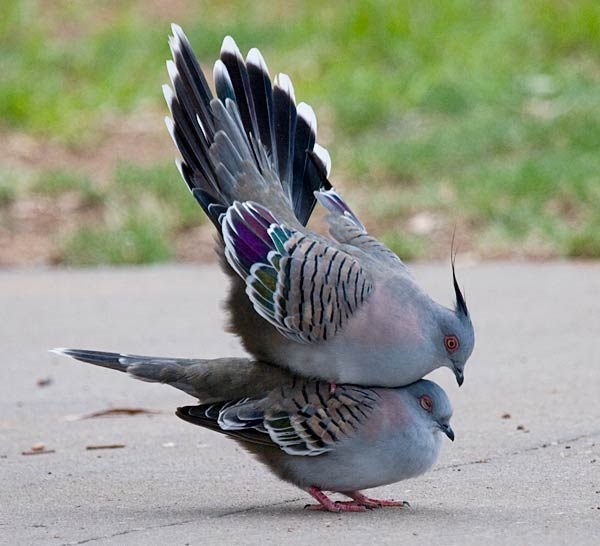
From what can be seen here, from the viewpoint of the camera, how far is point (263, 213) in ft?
15.6

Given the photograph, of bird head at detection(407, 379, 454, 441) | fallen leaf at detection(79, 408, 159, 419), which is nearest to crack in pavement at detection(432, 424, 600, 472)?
bird head at detection(407, 379, 454, 441)

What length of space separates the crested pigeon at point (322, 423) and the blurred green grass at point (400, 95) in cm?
485

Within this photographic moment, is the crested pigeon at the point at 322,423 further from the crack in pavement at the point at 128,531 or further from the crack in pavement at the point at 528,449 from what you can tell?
the crack in pavement at the point at 528,449

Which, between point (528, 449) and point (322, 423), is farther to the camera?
point (528, 449)

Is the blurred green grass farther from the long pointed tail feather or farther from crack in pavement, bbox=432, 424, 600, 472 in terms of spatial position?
the long pointed tail feather

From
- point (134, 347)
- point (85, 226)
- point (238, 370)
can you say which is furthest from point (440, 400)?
point (85, 226)

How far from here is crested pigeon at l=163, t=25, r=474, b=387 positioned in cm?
453

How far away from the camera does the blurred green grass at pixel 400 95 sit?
10.2m

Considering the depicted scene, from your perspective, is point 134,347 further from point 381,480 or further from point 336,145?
point 336,145

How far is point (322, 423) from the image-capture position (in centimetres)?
459

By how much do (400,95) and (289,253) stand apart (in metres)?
8.56

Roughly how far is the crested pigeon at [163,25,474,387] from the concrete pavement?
0.54 m

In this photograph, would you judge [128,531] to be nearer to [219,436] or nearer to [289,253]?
[289,253]

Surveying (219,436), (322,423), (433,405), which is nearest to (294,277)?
(322,423)
